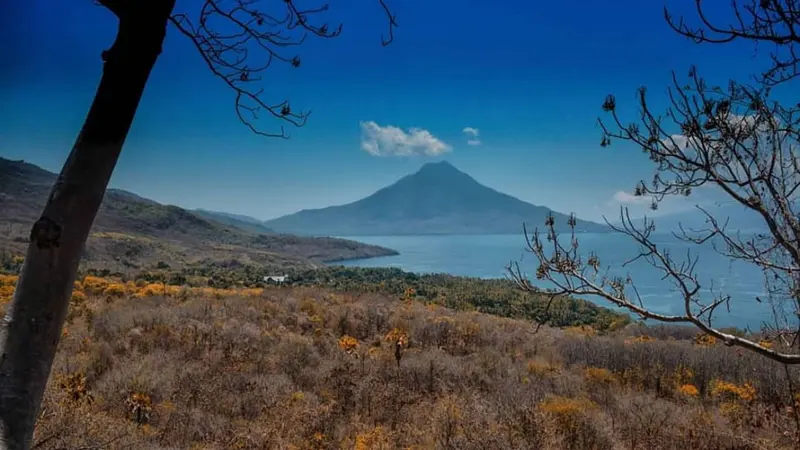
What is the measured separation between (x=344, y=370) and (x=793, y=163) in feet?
19.8

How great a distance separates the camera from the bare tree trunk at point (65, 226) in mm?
1016

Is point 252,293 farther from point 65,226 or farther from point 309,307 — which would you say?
point 65,226

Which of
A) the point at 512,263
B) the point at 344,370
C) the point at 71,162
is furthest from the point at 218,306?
the point at 71,162

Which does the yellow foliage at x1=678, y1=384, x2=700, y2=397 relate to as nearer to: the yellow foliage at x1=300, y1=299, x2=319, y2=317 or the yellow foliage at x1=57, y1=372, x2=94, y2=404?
the yellow foliage at x1=57, y1=372, x2=94, y2=404

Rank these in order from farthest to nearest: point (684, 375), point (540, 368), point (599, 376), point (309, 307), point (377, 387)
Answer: point (309, 307) → point (540, 368) → point (684, 375) → point (599, 376) → point (377, 387)

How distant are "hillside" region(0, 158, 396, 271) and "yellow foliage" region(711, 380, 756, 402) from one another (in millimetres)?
37644

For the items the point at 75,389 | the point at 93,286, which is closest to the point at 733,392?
the point at 75,389

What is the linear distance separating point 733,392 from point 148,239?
2974 inches

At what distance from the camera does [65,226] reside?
1.07 m

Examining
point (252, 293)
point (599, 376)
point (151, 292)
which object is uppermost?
point (599, 376)

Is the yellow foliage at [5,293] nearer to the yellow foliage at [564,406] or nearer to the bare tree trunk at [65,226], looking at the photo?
the yellow foliage at [564,406]

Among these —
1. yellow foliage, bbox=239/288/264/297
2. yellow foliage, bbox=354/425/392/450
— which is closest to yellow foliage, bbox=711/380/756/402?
yellow foliage, bbox=354/425/392/450

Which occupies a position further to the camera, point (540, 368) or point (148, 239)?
point (148, 239)

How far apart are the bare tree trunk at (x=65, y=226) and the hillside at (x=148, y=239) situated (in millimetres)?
38435
